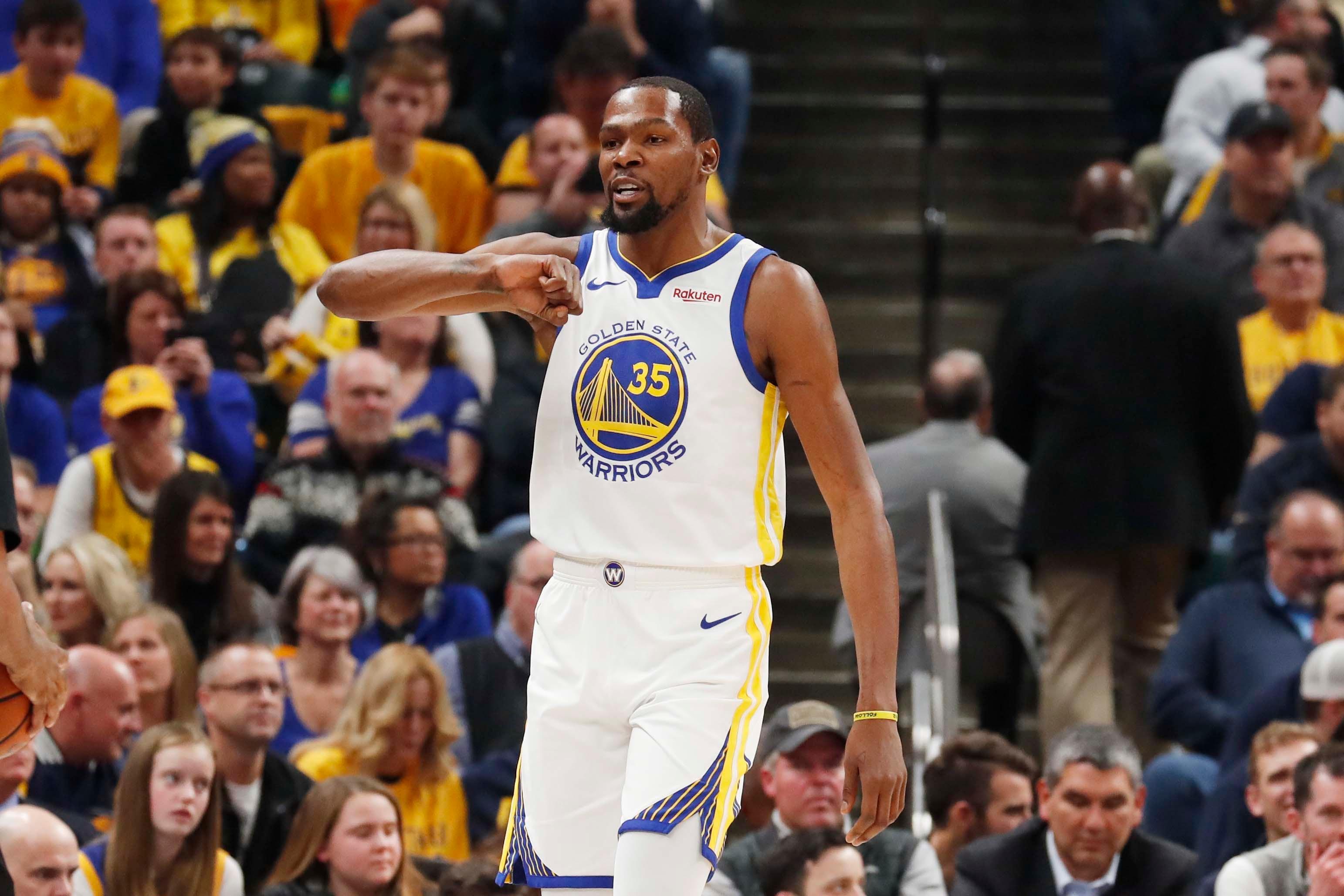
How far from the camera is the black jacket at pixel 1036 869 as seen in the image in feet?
22.2

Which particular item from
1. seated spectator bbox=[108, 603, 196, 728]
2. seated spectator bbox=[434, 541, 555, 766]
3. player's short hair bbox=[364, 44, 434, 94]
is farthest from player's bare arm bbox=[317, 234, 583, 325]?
player's short hair bbox=[364, 44, 434, 94]

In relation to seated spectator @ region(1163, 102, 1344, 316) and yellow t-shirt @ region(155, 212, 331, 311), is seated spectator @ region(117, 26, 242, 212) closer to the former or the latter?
yellow t-shirt @ region(155, 212, 331, 311)

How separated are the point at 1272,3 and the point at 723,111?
312cm

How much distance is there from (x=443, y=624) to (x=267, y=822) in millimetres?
1506

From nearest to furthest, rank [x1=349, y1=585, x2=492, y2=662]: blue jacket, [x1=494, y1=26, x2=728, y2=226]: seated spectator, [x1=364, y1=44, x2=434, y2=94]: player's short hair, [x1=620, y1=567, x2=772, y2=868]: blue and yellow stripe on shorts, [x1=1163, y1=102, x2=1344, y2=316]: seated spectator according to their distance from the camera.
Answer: [x1=620, y1=567, x2=772, y2=868]: blue and yellow stripe on shorts < [x1=349, y1=585, x2=492, y2=662]: blue jacket < [x1=1163, y1=102, x2=1344, y2=316]: seated spectator < [x1=494, y1=26, x2=728, y2=226]: seated spectator < [x1=364, y1=44, x2=434, y2=94]: player's short hair

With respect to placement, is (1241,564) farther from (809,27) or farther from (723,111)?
(809,27)

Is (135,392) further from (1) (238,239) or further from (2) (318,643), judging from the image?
(1) (238,239)

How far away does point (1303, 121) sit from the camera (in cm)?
1103

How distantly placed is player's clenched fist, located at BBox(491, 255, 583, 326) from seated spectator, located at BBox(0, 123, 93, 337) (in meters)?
6.63

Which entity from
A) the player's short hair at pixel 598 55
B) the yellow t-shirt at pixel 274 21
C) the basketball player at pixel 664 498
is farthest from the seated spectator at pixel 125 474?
the basketball player at pixel 664 498

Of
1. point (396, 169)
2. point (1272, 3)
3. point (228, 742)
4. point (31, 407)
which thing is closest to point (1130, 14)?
point (1272, 3)

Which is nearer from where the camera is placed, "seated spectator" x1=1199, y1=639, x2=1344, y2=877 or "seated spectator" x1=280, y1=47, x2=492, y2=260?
"seated spectator" x1=1199, y1=639, x2=1344, y2=877

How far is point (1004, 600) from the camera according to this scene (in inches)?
350

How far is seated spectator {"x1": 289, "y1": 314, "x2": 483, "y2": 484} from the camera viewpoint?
9211 mm
